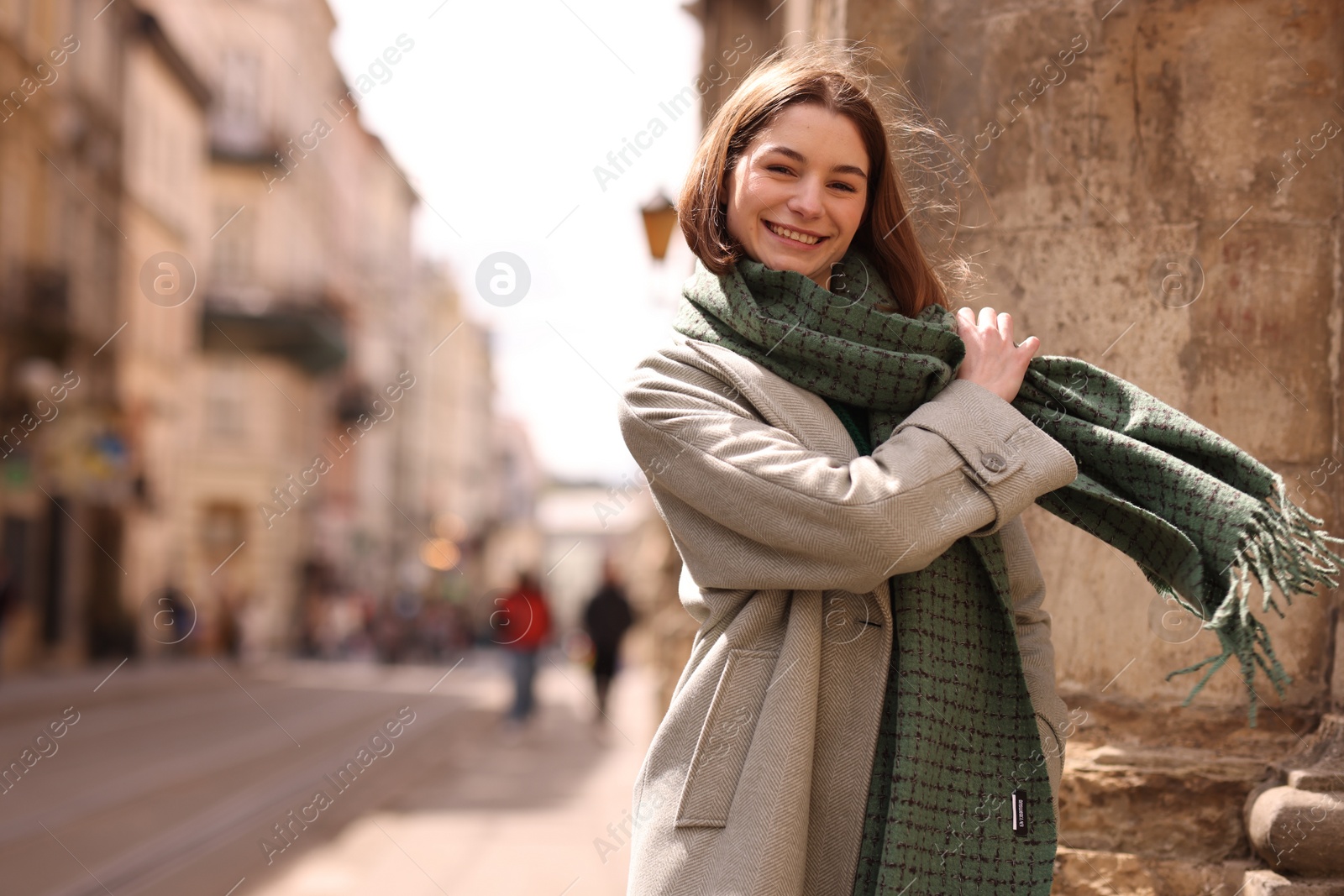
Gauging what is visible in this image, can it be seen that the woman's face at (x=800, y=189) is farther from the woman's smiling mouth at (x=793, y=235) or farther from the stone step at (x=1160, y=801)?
the stone step at (x=1160, y=801)

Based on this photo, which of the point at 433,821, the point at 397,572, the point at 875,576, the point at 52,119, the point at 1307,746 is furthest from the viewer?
the point at 397,572

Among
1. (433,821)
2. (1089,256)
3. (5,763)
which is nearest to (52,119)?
(5,763)

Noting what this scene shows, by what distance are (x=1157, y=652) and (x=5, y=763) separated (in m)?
9.19

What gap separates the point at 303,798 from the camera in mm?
8695

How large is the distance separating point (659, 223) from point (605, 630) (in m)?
5.20

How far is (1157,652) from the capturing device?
3162mm

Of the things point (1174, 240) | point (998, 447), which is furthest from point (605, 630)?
point (998, 447)

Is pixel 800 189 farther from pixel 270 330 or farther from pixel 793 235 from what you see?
pixel 270 330

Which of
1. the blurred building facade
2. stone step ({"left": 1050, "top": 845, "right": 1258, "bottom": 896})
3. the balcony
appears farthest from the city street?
the balcony

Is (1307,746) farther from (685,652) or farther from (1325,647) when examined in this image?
(685,652)

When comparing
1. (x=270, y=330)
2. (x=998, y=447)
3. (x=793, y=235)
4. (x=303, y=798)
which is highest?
(x=270, y=330)

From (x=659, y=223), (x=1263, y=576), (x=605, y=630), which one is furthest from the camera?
(x=605, y=630)

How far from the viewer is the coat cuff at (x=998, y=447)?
1809mm

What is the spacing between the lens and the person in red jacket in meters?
13.1
